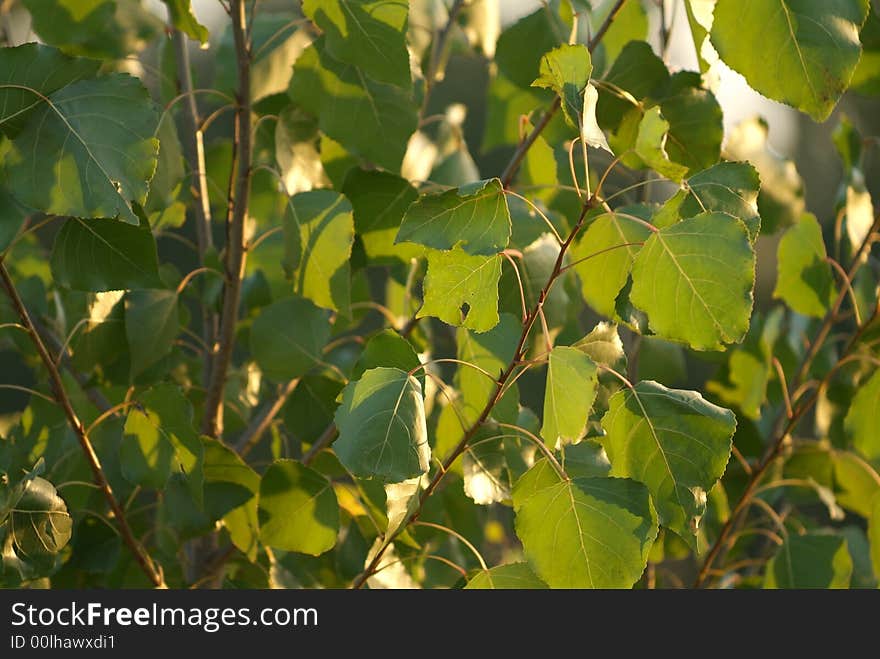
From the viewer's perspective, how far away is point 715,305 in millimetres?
520

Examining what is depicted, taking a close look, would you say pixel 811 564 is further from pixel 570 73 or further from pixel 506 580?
pixel 570 73

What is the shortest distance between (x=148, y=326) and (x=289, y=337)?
0.35 feet

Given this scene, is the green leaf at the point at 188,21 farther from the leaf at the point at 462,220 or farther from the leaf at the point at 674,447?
the leaf at the point at 674,447

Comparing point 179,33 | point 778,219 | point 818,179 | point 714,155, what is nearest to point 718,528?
point 778,219

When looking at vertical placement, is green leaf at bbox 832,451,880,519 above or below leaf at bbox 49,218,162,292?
below

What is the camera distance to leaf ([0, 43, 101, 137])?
2.05 feet

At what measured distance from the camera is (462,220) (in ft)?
1.80

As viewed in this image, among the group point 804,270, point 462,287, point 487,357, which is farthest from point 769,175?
point 462,287

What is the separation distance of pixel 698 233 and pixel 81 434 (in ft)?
1.38

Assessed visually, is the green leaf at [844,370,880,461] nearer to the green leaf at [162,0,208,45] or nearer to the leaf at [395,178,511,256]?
the leaf at [395,178,511,256]

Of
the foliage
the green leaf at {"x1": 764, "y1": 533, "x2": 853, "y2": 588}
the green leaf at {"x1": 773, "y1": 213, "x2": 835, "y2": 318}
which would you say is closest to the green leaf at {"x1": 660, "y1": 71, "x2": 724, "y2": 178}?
the foliage

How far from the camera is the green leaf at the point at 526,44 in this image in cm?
83

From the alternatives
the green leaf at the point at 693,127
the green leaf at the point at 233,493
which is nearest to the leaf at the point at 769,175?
the green leaf at the point at 693,127

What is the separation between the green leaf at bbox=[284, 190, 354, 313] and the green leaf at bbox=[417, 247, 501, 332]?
0.16 m
